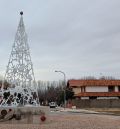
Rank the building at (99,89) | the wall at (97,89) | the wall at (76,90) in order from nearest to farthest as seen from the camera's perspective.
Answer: the building at (99,89)
the wall at (97,89)
the wall at (76,90)

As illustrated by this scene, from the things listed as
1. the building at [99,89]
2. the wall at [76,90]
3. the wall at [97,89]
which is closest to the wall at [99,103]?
the building at [99,89]

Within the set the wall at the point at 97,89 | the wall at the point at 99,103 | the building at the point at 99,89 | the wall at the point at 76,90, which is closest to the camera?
the wall at the point at 99,103

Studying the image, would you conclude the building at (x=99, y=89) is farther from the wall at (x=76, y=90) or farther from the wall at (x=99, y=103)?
the wall at (x=99, y=103)

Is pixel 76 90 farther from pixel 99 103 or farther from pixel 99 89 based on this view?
pixel 99 103

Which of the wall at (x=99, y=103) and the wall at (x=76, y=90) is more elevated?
the wall at (x=76, y=90)

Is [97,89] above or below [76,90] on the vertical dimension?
below

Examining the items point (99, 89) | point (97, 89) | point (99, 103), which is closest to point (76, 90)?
point (97, 89)

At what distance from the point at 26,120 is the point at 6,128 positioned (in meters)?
5.63

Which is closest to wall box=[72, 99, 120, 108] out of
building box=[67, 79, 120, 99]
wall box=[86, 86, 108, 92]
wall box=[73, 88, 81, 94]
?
building box=[67, 79, 120, 99]

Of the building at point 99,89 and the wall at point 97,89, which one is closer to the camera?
the building at point 99,89

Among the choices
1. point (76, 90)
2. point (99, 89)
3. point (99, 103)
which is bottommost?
point (99, 103)

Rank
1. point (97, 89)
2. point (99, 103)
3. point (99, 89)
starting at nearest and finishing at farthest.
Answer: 1. point (99, 103)
2. point (99, 89)
3. point (97, 89)

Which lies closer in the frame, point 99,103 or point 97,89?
point 99,103

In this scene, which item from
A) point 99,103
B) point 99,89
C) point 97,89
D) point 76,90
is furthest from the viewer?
point 76,90
